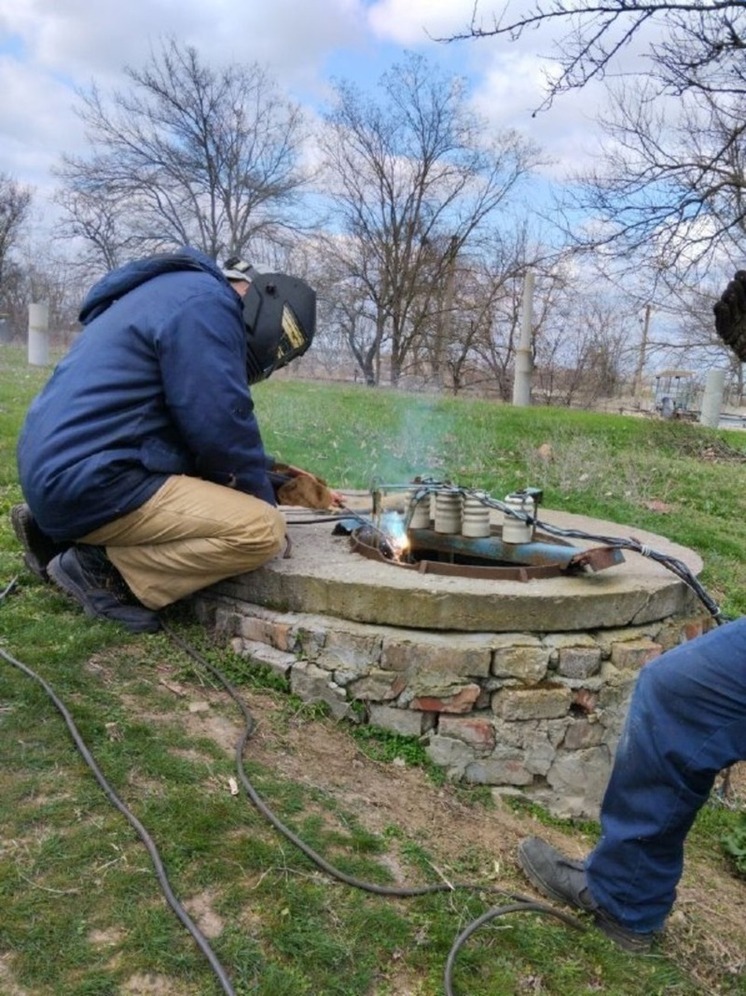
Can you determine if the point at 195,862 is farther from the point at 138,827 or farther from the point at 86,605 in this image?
the point at 86,605

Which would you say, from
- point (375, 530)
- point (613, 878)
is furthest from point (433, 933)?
point (375, 530)

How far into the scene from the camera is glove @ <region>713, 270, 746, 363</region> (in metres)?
5.34

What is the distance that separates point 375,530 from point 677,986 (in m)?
2.15

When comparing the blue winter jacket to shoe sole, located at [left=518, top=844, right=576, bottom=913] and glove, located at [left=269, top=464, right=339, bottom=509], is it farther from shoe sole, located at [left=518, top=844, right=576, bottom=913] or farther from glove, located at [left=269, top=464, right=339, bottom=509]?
shoe sole, located at [left=518, top=844, right=576, bottom=913]

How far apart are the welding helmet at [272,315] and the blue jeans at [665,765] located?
2042 millimetres

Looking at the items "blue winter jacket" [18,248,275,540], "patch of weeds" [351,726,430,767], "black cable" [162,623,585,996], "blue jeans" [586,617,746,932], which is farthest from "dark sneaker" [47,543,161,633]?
"blue jeans" [586,617,746,932]

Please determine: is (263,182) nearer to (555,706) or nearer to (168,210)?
(168,210)

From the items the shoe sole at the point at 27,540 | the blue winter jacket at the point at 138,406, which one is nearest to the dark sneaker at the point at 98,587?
the shoe sole at the point at 27,540

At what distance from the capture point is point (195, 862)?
2072 millimetres

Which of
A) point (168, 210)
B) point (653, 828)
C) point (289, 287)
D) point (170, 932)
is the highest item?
point (168, 210)

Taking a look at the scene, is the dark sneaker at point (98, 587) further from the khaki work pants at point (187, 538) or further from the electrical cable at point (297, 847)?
the electrical cable at point (297, 847)

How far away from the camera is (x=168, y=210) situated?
25828 mm

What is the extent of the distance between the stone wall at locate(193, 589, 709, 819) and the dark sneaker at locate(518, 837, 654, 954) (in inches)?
21.0

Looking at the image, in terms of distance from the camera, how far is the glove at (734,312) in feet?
17.5
